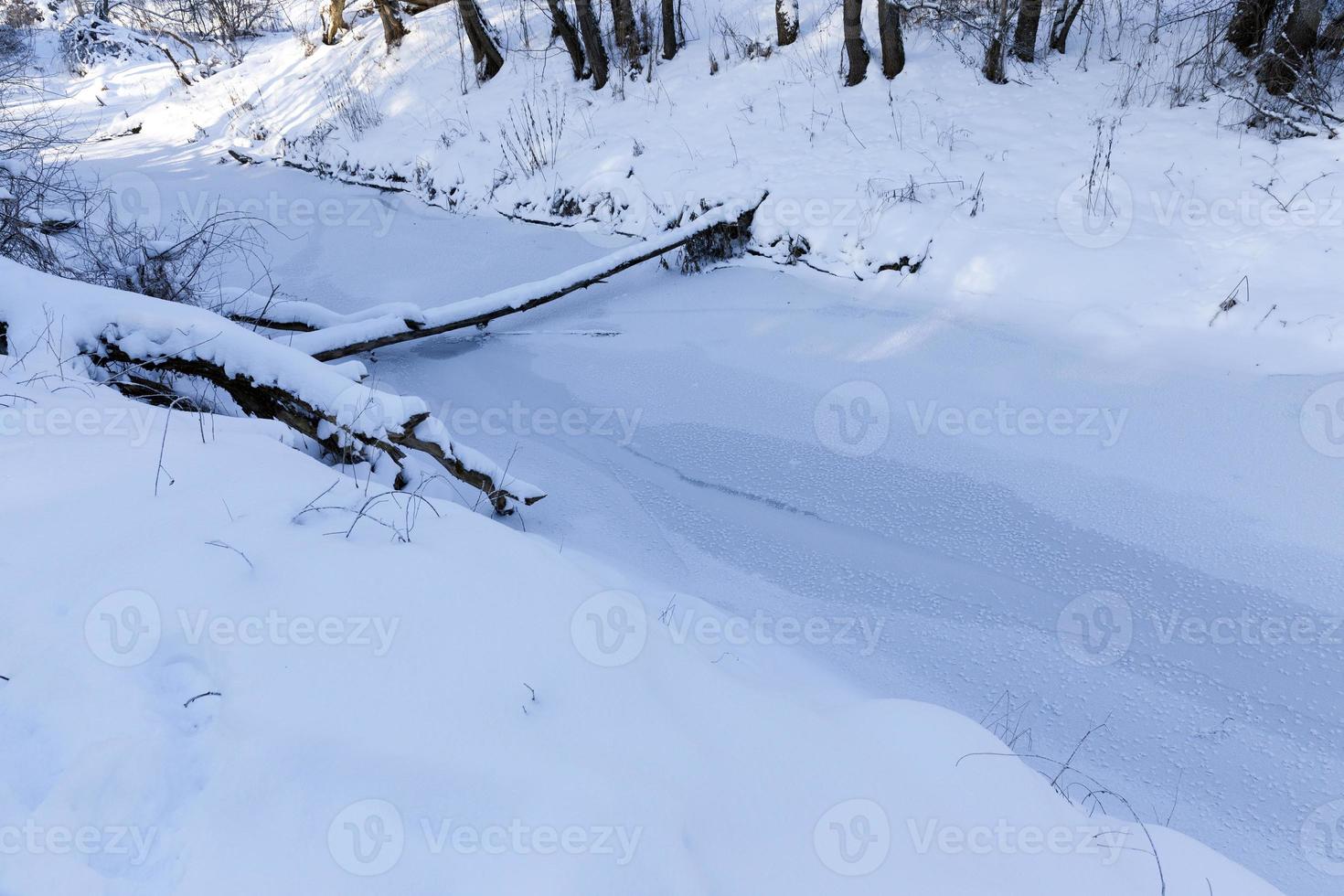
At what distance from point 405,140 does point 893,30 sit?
5.59 metres

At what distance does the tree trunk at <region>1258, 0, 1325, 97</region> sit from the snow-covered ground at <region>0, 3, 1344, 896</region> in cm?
44

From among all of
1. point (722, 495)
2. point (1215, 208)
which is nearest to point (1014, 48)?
point (1215, 208)

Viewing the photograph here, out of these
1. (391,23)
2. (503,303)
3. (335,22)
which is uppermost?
(335,22)

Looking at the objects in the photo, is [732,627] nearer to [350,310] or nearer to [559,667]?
[559,667]

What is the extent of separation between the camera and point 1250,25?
566 cm

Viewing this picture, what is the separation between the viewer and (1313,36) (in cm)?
514

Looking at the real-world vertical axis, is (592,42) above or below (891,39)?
above

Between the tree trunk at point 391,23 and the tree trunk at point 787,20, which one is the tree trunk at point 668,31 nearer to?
the tree trunk at point 787,20

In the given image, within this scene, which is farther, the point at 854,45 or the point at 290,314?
the point at 854,45

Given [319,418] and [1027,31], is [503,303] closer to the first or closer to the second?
[319,418]

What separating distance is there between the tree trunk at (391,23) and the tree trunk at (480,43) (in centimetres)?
199

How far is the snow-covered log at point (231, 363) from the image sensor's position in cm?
312

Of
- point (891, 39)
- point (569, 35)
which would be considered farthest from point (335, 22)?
point (891, 39)

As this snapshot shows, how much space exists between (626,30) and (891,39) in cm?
318
